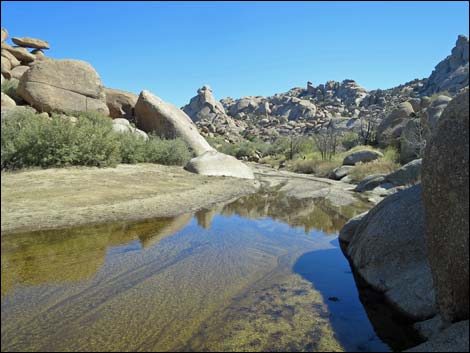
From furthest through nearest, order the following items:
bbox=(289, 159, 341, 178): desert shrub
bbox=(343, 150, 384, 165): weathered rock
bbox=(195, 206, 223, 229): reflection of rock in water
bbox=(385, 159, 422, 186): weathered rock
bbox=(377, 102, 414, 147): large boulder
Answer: bbox=(377, 102, 414, 147): large boulder
bbox=(289, 159, 341, 178): desert shrub
bbox=(343, 150, 384, 165): weathered rock
bbox=(385, 159, 422, 186): weathered rock
bbox=(195, 206, 223, 229): reflection of rock in water

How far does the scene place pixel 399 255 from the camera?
4.81 metres

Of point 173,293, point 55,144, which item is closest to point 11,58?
point 55,144

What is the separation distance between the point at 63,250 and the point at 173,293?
6.47 feet

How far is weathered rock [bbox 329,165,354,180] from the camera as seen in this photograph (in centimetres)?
2204

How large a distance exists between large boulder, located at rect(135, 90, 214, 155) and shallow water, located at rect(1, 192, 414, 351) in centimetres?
1431

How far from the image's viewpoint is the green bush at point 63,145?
6730mm

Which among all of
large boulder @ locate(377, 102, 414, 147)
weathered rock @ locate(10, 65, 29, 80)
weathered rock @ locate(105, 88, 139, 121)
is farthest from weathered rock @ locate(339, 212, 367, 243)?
weathered rock @ locate(10, 65, 29, 80)

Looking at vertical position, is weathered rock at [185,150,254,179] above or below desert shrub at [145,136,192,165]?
below

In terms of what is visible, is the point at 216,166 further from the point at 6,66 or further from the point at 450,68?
the point at 450,68

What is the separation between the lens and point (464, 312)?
119 inches

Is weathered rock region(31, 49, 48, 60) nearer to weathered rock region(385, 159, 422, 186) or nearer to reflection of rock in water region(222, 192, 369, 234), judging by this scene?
reflection of rock in water region(222, 192, 369, 234)

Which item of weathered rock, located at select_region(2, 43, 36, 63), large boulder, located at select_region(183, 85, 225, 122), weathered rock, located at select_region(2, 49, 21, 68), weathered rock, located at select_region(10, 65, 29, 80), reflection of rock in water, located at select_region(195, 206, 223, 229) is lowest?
reflection of rock in water, located at select_region(195, 206, 223, 229)

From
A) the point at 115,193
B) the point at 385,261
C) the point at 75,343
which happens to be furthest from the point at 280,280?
the point at 115,193

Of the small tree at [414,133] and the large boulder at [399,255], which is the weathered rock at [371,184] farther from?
the large boulder at [399,255]
